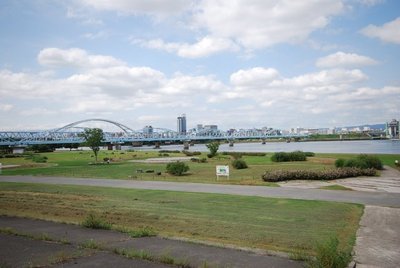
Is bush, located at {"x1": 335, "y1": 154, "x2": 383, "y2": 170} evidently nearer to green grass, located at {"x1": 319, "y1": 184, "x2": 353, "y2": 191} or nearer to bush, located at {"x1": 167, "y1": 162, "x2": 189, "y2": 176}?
green grass, located at {"x1": 319, "y1": 184, "x2": 353, "y2": 191}

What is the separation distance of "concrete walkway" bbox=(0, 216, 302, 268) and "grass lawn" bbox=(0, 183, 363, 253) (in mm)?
1262

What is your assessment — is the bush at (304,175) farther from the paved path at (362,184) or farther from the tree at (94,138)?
the tree at (94,138)

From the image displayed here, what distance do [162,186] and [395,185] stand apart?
15.8 metres

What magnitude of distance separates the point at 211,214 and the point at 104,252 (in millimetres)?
6993

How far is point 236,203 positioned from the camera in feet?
61.8

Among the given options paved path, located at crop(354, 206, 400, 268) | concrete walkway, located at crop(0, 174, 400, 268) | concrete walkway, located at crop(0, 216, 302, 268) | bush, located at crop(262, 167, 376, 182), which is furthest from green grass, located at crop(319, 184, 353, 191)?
concrete walkway, located at crop(0, 216, 302, 268)

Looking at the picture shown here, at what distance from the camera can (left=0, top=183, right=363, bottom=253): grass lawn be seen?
11.8 m

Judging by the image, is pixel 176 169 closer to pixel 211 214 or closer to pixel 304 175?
pixel 304 175

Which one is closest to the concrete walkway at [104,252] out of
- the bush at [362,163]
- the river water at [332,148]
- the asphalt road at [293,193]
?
the asphalt road at [293,193]

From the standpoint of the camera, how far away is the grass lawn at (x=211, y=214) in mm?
11844

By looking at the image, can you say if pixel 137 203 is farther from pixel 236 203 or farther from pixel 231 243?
pixel 231 243

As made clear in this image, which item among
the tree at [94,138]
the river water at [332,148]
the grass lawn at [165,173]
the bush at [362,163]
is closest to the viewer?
the grass lawn at [165,173]

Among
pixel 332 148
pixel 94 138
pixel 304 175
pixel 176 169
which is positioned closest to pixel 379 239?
pixel 304 175

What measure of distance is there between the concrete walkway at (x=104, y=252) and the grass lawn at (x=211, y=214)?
1.26 metres
